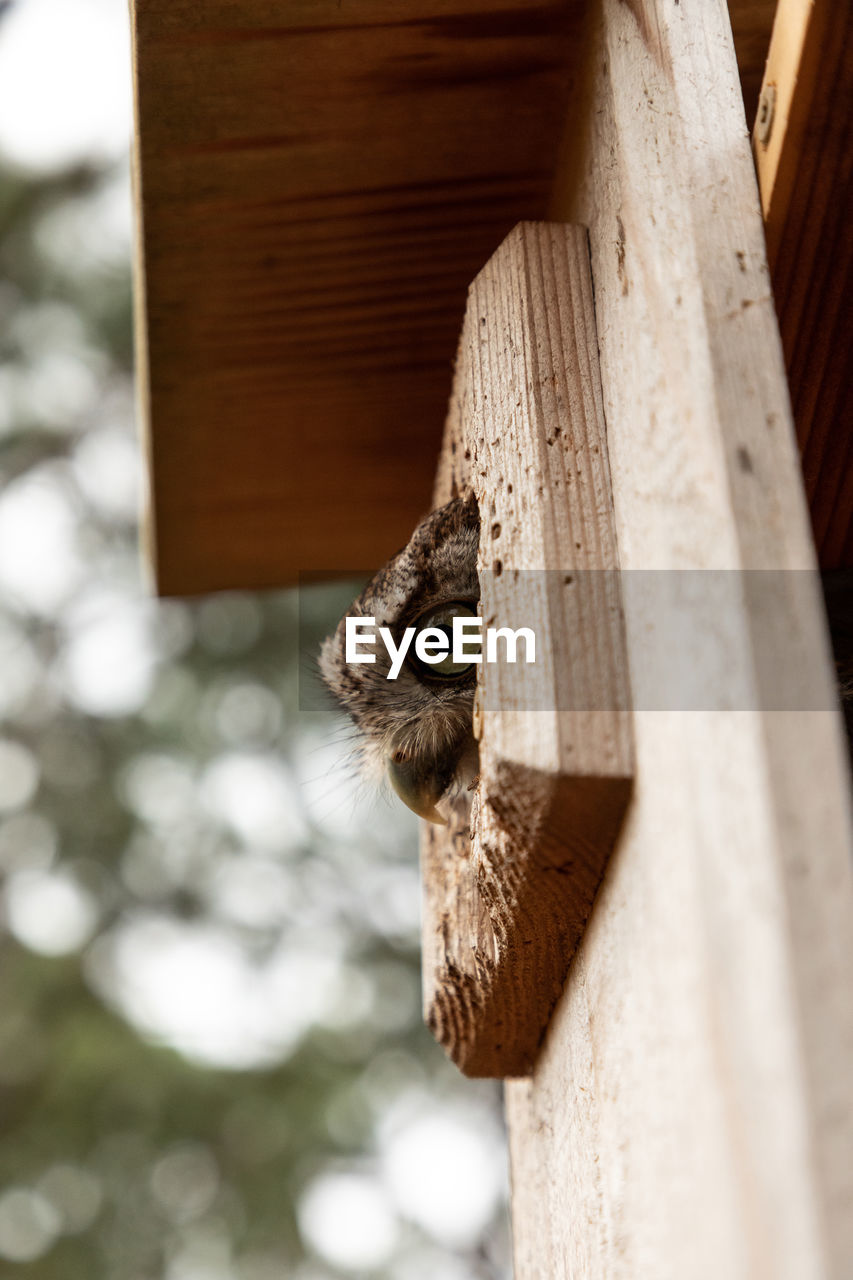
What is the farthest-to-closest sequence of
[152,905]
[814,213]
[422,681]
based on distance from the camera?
[152,905] < [422,681] < [814,213]

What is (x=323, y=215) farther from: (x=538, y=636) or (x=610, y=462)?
(x=538, y=636)

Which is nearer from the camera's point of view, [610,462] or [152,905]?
[610,462]

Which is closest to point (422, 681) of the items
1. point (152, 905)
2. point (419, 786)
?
point (419, 786)

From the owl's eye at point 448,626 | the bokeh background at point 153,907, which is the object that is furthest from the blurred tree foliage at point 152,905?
the owl's eye at point 448,626

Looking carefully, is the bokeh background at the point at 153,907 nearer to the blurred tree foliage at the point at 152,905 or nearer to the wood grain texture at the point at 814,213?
the blurred tree foliage at the point at 152,905

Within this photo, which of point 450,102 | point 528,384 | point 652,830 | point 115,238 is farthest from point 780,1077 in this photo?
point 115,238

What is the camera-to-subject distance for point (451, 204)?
1273 mm

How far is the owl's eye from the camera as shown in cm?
129

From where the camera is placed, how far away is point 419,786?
1.38m

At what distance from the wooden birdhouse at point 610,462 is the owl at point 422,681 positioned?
2.2 inches

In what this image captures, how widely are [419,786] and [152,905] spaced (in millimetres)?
3746

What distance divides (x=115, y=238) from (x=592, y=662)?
16.8ft

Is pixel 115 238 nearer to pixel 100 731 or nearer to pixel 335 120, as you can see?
pixel 100 731

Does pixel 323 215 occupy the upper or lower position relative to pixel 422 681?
upper
